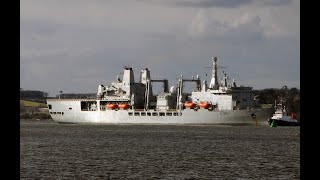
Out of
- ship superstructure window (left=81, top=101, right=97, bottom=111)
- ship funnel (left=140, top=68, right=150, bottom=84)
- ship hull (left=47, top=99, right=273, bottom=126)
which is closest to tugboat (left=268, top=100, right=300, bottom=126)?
ship hull (left=47, top=99, right=273, bottom=126)

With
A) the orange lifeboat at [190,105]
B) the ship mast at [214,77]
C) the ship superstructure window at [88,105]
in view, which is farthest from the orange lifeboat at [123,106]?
the ship mast at [214,77]

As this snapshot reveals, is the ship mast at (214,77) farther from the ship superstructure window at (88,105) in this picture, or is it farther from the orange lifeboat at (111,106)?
the ship superstructure window at (88,105)

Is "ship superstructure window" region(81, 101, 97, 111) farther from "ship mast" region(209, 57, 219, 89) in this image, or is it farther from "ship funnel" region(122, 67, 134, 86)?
"ship mast" region(209, 57, 219, 89)

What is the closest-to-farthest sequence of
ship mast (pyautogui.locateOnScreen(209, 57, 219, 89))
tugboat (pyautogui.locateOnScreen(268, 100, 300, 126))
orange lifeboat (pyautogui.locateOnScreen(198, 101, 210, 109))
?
orange lifeboat (pyautogui.locateOnScreen(198, 101, 210, 109)), tugboat (pyautogui.locateOnScreen(268, 100, 300, 126)), ship mast (pyautogui.locateOnScreen(209, 57, 219, 89))

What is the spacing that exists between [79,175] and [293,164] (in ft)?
50.0

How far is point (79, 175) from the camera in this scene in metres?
34.2

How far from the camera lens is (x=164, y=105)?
496ft

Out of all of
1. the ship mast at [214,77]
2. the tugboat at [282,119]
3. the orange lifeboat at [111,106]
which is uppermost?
the ship mast at [214,77]

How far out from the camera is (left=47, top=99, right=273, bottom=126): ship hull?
442 ft

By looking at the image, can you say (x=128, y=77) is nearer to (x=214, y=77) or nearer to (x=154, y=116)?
(x=154, y=116)

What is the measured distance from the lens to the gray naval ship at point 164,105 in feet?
445
